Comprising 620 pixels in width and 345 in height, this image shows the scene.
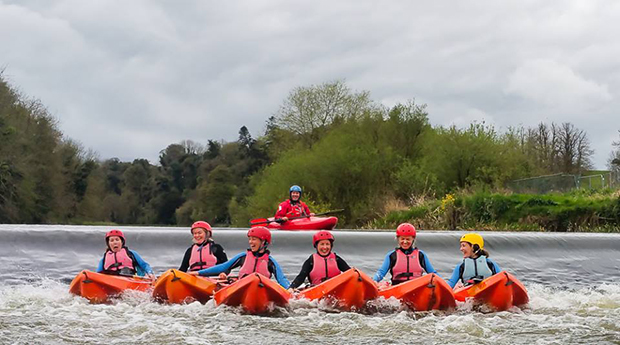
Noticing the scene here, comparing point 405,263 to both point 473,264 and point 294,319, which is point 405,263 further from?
point 294,319

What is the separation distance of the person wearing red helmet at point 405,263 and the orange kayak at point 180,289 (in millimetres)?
2130

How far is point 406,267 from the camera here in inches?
340

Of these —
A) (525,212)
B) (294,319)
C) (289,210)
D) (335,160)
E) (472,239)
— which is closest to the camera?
(294,319)

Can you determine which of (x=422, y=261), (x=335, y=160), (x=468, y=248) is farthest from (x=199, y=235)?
(x=335, y=160)

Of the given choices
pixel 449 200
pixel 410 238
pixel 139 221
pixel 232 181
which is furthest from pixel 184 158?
pixel 410 238

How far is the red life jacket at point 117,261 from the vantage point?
9078mm

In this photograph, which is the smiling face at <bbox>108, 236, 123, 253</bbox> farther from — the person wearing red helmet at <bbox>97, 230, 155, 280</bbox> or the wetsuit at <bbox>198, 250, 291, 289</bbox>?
the wetsuit at <bbox>198, 250, 291, 289</bbox>

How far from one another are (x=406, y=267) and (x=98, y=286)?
12.3 feet

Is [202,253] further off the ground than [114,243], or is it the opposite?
[114,243]

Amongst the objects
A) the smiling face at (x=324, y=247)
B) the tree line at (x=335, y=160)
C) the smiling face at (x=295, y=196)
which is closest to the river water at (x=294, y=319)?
the smiling face at (x=324, y=247)

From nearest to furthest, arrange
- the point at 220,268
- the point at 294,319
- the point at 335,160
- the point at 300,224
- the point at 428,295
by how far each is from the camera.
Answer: the point at 294,319 → the point at 428,295 → the point at 220,268 → the point at 300,224 → the point at 335,160

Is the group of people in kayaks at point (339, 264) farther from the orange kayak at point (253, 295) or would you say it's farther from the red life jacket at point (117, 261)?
the orange kayak at point (253, 295)

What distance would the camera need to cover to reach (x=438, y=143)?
95.5ft

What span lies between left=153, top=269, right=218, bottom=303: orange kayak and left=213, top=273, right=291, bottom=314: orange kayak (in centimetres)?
44
